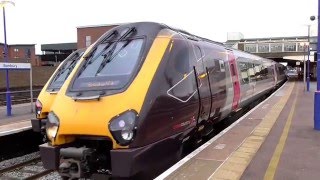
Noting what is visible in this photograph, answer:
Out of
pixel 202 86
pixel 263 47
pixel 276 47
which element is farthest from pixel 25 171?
pixel 276 47

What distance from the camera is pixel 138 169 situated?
19.1 ft

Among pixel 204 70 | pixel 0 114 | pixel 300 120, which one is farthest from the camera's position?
pixel 0 114

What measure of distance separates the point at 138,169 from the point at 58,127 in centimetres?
144

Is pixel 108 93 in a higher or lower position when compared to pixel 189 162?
Answer: higher

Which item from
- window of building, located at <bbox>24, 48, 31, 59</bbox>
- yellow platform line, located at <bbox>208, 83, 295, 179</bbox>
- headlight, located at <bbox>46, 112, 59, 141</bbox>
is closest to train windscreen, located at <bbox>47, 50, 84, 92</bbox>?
headlight, located at <bbox>46, 112, 59, 141</bbox>

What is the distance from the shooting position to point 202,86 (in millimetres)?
8133

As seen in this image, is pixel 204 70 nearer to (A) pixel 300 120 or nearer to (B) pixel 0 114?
(A) pixel 300 120

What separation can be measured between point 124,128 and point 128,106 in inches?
13.4

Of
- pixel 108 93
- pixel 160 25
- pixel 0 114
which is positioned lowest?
pixel 0 114

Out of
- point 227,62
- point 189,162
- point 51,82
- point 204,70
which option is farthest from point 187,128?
point 51,82

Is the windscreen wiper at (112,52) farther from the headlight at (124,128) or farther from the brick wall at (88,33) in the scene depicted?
the brick wall at (88,33)

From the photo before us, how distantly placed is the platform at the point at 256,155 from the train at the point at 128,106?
489 millimetres

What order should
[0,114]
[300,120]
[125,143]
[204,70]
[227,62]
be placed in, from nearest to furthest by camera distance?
1. [125,143]
2. [204,70]
3. [227,62]
4. [300,120]
5. [0,114]

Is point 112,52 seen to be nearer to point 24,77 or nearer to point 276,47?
point 24,77
